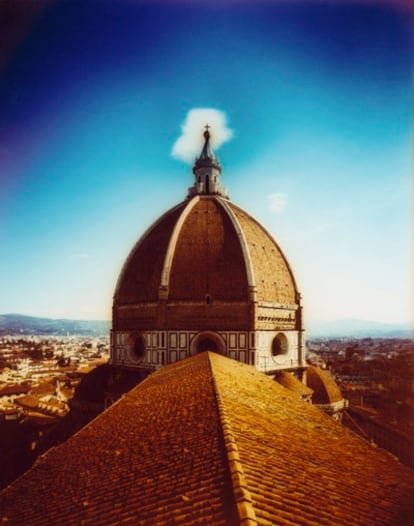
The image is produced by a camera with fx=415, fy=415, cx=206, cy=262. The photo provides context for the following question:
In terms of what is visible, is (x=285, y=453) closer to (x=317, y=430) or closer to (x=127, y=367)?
(x=317, y=430)

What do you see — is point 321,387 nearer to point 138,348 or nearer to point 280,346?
point 280,346

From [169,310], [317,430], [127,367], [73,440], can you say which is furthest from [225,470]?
[127,367]

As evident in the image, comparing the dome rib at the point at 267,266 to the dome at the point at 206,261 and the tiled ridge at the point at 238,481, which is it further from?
the tiled ridge at the point at 238,481

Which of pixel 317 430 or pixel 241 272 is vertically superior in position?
pixel 241 272

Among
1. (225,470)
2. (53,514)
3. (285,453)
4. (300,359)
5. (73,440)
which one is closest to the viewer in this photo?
(225,470)

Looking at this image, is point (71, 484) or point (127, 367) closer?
point (71, 484)

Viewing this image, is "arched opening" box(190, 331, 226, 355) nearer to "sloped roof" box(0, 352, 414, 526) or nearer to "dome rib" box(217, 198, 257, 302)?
"dome rib" box(217, 198, 257, 302)

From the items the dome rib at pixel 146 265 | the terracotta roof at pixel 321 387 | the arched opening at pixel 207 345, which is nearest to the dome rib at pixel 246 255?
the arched opening at pixel 207 345

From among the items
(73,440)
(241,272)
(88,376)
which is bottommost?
(88,376)

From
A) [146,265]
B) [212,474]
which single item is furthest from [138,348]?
[212,474]
